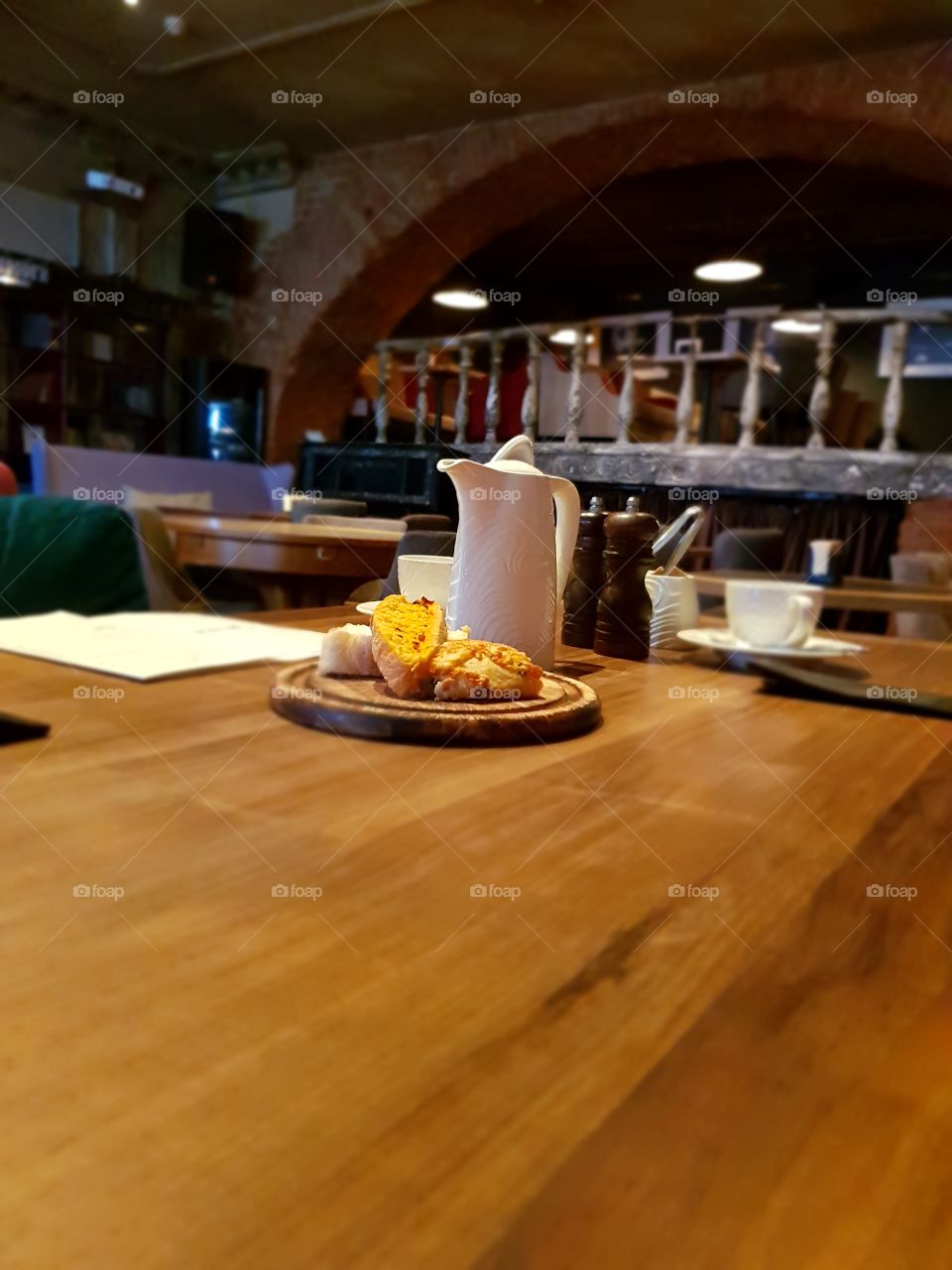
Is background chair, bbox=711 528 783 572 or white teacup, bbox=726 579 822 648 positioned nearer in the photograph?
white teacup, bbox=726 579 822 648

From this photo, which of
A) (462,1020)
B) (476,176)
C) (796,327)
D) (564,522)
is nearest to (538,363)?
(564,522)

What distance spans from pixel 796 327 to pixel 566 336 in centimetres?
451

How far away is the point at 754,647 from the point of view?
3.06ft

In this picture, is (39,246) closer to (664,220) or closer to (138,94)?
(138,94)

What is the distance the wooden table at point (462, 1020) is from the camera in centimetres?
18

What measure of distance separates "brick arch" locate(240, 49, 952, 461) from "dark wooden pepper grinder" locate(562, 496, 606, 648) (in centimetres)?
385

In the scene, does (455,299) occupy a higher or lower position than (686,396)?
higher

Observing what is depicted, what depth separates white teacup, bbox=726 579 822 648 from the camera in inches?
36.5

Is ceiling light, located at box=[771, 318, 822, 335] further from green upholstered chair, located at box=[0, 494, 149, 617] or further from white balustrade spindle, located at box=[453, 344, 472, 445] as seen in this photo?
white balustrade spindle, located at box=[453, 344, 472, 445]

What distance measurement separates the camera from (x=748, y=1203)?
0.19 m

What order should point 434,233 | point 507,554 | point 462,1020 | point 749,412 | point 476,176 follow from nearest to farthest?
point 462,1020, point 507,554, point 749,412, point 476,176, point 434,233

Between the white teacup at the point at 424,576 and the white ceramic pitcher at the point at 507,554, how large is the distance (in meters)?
0.04

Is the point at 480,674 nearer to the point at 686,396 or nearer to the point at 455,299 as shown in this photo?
the point at 686,396

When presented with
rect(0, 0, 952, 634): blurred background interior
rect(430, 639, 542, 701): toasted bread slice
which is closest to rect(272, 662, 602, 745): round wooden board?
rect(430, 639, 542, 701): toasted bread slice
